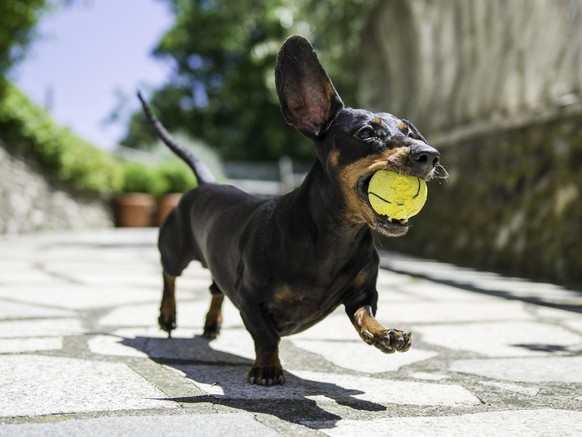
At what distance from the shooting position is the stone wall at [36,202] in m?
10.0

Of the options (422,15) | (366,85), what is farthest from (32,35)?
(422,15)

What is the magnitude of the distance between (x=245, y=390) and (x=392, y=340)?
50 cm

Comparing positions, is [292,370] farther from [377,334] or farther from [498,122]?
[498,122]

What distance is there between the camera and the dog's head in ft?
6.22

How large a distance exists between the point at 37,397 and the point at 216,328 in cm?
115

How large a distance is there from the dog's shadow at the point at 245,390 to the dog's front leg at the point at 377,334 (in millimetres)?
187

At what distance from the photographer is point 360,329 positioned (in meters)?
2.08

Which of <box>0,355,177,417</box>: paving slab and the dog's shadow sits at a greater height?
the dog's shadow

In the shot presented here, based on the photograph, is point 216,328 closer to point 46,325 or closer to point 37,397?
point 46,325

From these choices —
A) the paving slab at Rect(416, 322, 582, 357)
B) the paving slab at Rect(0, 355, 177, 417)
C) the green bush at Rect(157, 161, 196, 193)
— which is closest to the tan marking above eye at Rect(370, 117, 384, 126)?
the paving slab at Rect(0, 355, 177, 417)

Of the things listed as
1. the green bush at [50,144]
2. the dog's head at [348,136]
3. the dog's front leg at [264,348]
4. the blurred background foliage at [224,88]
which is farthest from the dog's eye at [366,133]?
the blurred background foliage at [224,88]

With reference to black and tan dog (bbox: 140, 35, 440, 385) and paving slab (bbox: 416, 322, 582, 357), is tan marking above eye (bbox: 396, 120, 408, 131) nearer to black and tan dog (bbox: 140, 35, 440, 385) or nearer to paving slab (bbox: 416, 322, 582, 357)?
black and tan dog (bbox: 140, 35, 440, 385)

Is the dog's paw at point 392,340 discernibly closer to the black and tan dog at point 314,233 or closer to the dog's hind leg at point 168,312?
the black and tan dog at point 314,233

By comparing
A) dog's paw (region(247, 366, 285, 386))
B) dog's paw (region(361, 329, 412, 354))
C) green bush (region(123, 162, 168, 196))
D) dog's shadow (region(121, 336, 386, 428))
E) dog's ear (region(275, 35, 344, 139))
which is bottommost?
dog's shadow (region(121, 336, 386, 428))
